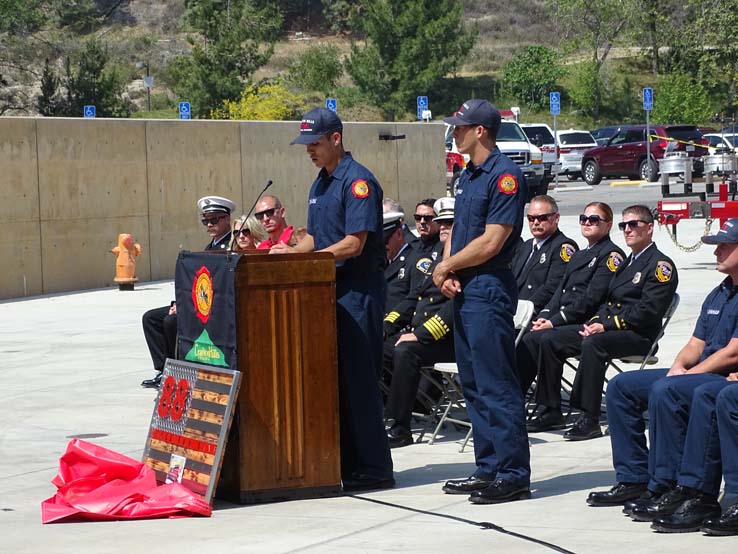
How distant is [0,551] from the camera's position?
19.6 feet

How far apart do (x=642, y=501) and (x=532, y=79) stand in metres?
58.4

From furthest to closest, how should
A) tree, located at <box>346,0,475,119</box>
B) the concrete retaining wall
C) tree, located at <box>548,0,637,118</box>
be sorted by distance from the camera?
tree, located at <box>548,0,637,118</box> < tree, located at <box>346,0,475,119</box> < the concrete retaining wall

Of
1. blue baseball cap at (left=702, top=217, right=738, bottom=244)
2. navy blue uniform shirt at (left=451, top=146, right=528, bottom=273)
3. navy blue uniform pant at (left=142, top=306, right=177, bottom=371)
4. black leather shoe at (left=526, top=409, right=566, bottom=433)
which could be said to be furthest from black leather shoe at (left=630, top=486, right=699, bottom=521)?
navy blue uniform pant at (left=142, top=306, right=177, bottom=371)

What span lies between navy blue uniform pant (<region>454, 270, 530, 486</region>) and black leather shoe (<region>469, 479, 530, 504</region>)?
3 centimetres

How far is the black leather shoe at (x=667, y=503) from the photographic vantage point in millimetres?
6066

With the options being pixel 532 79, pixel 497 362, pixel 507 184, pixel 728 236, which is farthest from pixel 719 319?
pixel 532 79

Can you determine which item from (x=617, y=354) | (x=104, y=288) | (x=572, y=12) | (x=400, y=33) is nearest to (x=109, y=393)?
(x=617, y=354)

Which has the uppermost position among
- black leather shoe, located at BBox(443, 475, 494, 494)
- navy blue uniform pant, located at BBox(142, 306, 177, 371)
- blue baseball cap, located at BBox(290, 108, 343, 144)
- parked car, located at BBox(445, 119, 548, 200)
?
parked car, located at BBox(445, 119, 548, 200)

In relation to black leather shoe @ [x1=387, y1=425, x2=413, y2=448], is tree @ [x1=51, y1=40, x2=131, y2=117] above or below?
above

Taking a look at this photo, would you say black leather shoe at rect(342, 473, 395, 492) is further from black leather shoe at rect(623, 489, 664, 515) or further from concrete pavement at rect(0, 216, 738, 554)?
black leather shoe at rect(623, 489, 664, 515)

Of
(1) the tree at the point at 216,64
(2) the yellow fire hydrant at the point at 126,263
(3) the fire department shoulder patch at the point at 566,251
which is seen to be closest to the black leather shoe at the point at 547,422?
(3) the fire department shoulder patch at the point at 566,251

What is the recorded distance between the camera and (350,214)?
7.03 metres

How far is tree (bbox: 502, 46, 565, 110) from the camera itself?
6353cm

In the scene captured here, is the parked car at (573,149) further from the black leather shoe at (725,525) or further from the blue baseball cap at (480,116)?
the black leather shoe at (725,525)
